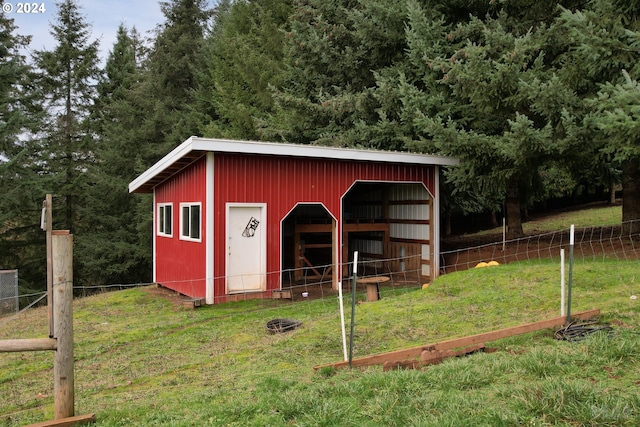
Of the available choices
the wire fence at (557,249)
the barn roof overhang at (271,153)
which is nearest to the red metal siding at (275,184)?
the barn roof overhang at (271,153)

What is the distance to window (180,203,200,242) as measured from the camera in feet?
37.2

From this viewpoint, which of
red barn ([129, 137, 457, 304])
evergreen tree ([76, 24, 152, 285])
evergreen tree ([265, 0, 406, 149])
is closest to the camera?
red barn ([129, 137, 457, 304])

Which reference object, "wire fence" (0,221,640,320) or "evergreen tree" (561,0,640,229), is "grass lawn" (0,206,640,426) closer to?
"wire fence" (0,221,640,320)

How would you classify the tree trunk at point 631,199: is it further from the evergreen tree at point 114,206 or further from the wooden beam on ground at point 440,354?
the evergreen tree at point 114,206

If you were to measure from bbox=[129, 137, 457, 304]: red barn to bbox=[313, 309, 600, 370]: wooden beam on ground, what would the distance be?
12.9ft

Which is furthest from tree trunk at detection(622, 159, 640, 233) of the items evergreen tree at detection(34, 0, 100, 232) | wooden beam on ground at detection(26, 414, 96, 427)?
evergreen tree at detection(34, 0, 100, 232)

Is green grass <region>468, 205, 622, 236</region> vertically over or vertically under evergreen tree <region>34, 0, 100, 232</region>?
under

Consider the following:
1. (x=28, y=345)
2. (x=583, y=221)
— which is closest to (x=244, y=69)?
(x=583, y=221)

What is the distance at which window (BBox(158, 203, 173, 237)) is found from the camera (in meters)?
13.8

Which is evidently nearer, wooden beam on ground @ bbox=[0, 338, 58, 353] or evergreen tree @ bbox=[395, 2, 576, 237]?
wooden beam on ground @ bbox=[0, 338, 58, 353]

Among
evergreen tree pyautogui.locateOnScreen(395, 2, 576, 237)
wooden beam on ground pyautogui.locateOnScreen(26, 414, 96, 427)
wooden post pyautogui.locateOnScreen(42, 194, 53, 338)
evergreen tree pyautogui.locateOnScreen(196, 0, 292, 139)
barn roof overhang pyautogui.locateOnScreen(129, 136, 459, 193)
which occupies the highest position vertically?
evergreen tree pyautogui.locateOnScreen(196, 0, 292, 139)

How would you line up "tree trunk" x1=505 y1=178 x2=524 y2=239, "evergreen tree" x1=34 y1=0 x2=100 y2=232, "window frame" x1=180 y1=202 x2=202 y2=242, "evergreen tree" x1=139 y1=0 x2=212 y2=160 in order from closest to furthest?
"window frame" x1=180 y1=202 x2=202 y2=242, "tree trunk" x1=505 y1=178 x2=524 y2=239, "evergreen tree" x1=34 y1=0 x2=100 y2=232, "evergreen tree" x1=139 y1=0 x2=212 y2=160

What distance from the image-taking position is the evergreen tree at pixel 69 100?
81.9 ft

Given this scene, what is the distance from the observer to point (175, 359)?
261 inches
